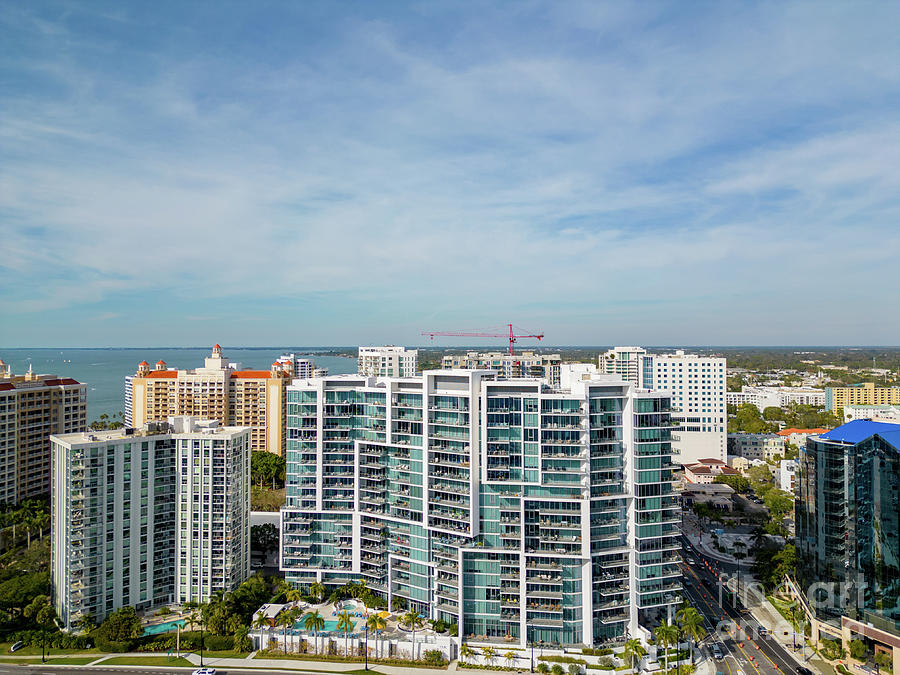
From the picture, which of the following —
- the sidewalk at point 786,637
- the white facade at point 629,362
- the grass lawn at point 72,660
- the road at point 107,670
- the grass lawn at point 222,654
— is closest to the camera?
the road at point 107,670

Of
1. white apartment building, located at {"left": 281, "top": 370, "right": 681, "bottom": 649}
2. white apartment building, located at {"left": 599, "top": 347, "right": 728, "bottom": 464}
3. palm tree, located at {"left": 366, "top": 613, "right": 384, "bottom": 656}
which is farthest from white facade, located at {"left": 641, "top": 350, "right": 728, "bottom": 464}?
palm tree, located at {"left": 366, "top": 613, "right": 384, "bottom": 656}

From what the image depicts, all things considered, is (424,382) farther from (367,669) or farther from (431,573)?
(367,669)

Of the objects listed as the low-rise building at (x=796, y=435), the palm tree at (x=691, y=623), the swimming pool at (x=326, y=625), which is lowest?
the swimming pool at (x=326, y=625)

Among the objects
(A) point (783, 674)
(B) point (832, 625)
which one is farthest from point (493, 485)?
(B) point (832, 625)

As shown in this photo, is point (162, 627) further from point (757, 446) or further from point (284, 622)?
point (757, 446)

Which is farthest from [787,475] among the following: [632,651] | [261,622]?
[261,622]

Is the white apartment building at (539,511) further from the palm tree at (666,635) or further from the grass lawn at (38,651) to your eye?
the grass lawn at (38,651)

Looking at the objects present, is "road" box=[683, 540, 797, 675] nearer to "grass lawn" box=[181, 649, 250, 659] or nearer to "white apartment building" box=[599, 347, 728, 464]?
"grass lawn" box=[181, 649, 250, 659]

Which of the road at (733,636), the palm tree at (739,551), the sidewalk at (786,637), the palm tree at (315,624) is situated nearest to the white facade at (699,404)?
the palm tree at (739,551)
